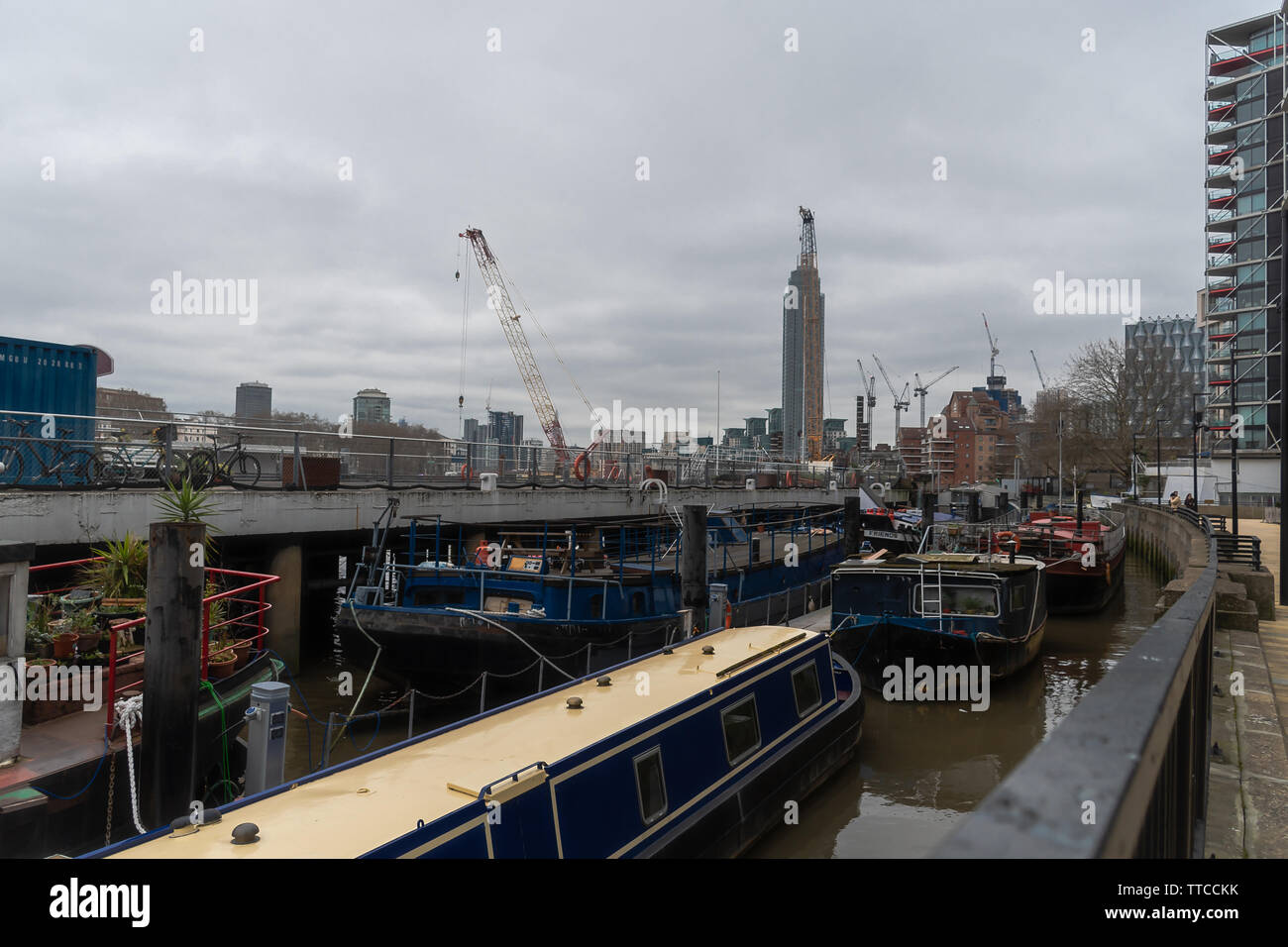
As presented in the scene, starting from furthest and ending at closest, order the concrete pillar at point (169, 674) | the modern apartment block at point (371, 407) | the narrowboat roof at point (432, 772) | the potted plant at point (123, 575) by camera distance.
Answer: the modern apartment block at point (371, 407), the potted plant at point (123, 575), the concrete pillar at point (169, 674), the narrowboat roof at point (432, 772)

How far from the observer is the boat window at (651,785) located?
7496mm

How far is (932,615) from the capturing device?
54.0 ft

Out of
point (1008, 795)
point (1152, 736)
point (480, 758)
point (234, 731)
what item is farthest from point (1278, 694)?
point (234, 731)

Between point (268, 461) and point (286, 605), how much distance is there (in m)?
6.82

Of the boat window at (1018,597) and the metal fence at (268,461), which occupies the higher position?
the metal fence at (268,461)

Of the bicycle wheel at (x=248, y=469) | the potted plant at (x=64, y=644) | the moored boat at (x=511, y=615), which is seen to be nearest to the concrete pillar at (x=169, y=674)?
the potted plant at (x=64, y=644)

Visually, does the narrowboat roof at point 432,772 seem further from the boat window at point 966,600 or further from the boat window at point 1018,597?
the boat window at point 1018,597

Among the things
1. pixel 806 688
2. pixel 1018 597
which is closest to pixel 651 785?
pixel 806 688

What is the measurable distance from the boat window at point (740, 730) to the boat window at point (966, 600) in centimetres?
845

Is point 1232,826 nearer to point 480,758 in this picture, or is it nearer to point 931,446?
point 480,758

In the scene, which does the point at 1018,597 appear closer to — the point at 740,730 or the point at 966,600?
the point at 966,600
